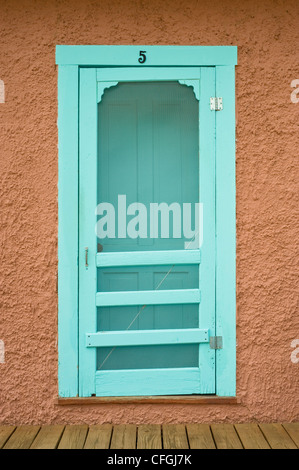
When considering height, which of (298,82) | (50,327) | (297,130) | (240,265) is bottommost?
(50,327)

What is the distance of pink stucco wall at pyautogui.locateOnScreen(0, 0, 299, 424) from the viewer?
3.35 metres

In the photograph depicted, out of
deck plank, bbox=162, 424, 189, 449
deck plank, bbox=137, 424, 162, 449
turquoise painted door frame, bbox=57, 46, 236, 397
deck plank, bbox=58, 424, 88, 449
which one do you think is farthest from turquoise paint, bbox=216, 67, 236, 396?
deck plank, bbox=58, 424, 88, 449

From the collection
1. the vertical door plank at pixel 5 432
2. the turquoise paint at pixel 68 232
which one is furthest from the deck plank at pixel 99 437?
the vertical door plank at pixel 5 432

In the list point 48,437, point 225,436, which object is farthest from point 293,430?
point 48,437

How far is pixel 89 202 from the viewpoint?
339cm

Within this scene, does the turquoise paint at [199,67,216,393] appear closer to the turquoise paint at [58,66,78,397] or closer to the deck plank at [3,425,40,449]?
the turquoise paint at [58,66,78,397]

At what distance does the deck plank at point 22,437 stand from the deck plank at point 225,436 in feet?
3.89

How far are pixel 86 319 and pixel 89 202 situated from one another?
2.65ft

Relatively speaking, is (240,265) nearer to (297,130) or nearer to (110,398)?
(297,130)

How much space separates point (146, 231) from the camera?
3439 mm

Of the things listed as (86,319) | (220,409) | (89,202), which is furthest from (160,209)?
(220,409)

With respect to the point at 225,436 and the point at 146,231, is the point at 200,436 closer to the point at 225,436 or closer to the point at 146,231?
the point at 225,436

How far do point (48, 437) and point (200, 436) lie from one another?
0.99 metres

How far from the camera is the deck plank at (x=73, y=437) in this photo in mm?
3043
